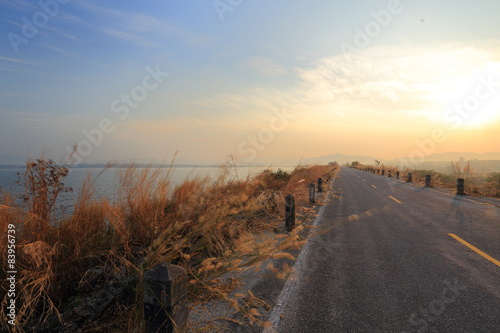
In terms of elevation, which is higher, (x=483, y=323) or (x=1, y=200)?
(x=1, y=200)

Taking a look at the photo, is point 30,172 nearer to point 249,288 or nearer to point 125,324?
point 125,324

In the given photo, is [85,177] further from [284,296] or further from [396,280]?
[396,280]

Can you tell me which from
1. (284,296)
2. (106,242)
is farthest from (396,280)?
(106,242)

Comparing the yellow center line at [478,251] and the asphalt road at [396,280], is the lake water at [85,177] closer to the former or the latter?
the asphalt road at [396,280]

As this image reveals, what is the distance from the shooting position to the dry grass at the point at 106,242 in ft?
8.72

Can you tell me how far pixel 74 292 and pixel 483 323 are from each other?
4624mm

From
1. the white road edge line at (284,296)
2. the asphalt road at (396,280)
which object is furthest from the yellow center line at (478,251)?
the white road edge line at (284,296)

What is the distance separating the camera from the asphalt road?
2.84 metres

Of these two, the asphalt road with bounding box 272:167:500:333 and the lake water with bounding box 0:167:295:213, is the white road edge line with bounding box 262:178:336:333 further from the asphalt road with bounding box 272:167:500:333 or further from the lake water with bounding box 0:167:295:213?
the lake water with bounding box 0:167:295:213

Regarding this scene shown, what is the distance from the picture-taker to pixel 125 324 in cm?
262

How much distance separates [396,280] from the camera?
12.6 feet

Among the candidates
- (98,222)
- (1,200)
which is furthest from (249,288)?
(1,200)

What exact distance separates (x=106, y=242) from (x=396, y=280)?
4.32m

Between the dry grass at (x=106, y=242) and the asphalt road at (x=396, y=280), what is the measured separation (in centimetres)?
78
